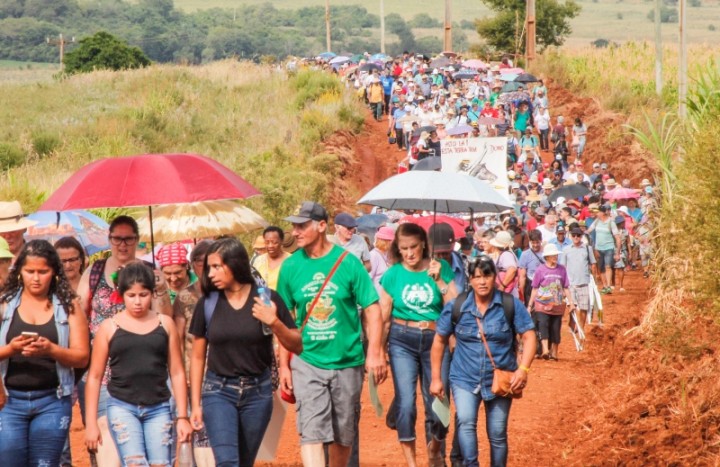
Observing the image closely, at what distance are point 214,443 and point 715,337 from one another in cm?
606

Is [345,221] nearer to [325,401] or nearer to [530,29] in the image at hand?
[325,401]

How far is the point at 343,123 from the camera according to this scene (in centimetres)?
4000

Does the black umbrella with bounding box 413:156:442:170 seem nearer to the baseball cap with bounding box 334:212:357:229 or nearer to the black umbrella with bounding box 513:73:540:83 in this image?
the baseball cap with bounding box 334:212:357:229

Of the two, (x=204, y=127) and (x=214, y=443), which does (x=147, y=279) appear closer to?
(x=214, y=443)

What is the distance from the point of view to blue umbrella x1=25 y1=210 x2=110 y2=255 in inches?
449

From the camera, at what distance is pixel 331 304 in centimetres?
784

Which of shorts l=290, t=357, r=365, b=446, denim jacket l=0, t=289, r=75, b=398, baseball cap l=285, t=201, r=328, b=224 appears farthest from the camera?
baseball cap l=285, t=201, r=328, b=224

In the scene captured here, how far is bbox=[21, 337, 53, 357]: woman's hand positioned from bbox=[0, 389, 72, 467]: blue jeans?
253 mm

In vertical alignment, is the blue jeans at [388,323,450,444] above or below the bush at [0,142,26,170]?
above

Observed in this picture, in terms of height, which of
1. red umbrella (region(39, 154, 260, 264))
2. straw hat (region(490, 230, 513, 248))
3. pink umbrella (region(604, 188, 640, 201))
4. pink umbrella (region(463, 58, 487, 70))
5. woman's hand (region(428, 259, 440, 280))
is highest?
red umbrella (region(39, 154, 260, 264))

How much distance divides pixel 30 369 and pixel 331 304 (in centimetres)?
192

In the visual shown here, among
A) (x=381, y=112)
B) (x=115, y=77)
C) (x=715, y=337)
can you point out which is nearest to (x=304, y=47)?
(x=115, y=77)

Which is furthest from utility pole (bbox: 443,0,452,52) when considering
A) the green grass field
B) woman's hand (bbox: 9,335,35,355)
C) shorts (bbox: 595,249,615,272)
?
the green grass field

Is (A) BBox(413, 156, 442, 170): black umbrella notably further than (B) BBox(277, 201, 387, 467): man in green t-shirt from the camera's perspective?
Yes
